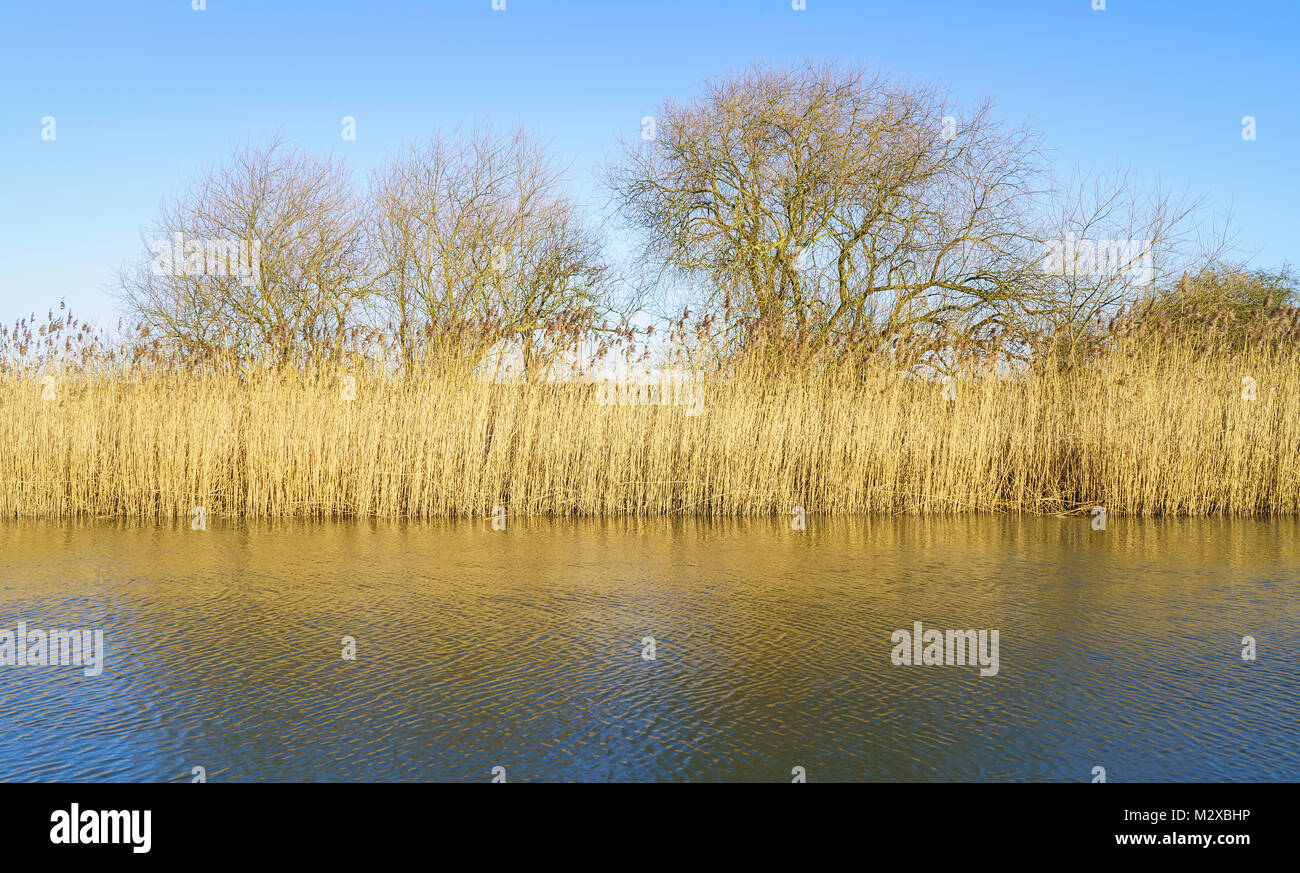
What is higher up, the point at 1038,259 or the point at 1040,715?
the point at 1038,259

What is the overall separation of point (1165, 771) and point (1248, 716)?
1.80 ft

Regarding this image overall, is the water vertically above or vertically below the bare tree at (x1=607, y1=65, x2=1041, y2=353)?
below

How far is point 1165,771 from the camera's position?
207 centimetres

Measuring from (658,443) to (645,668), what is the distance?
4.90m

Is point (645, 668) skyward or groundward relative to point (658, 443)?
groundward

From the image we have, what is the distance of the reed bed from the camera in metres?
7.47

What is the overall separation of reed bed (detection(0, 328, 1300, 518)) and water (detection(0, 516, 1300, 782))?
2140 millimetres

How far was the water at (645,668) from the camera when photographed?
215 cm

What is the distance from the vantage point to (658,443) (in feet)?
25.4

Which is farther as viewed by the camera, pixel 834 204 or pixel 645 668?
pixel 834 204

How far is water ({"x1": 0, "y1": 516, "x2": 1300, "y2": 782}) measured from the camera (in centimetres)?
215

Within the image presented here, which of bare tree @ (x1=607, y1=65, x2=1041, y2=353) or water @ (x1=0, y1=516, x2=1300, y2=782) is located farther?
bare tree @ (x1=607, y1=65, x2=1041, y2=353)
